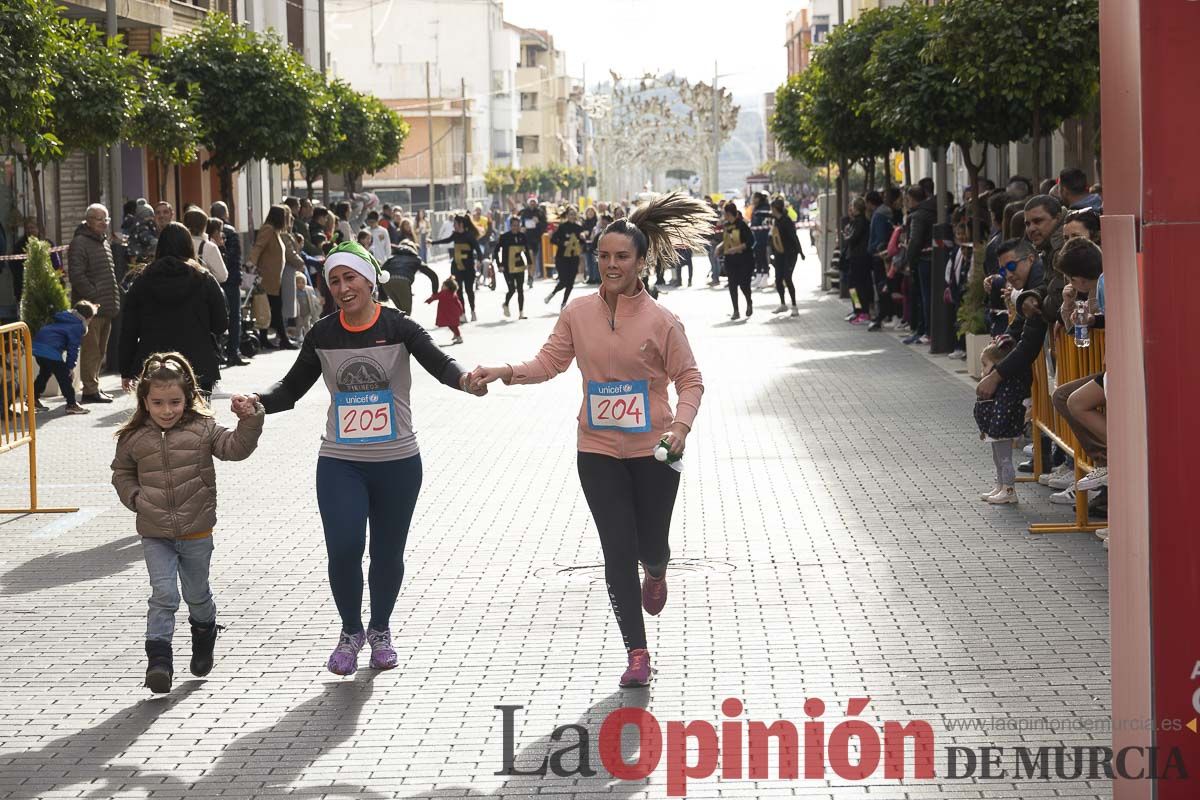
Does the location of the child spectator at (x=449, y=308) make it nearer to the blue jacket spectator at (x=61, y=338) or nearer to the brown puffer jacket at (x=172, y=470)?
the blue jacket spectator at (x=61, y=338)

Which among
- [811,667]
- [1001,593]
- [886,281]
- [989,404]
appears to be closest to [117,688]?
[811,667]

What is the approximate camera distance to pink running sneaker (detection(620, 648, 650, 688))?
724cm

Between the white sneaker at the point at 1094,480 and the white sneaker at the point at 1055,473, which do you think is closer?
the white sneaker at the point at 1094,480

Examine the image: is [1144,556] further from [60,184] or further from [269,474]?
[60,184]

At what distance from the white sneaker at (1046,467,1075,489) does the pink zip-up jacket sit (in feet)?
16.1

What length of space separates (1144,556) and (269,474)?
30.7 ft

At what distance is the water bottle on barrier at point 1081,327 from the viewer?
383 inches

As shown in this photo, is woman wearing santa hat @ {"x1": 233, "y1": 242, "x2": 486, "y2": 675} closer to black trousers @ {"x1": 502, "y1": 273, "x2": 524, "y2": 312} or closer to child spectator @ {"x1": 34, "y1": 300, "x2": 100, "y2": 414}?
child spectator @ {"x1": 34, "y1": 300, "x2": 100, "y2": 414}

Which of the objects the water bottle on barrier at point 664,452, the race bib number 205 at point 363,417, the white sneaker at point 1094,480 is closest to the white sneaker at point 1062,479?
the white sneaker at point 1094,480

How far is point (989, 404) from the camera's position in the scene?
11492 mm

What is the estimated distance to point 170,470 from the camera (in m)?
7.48

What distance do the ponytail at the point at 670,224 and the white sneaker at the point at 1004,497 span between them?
13.4 ft

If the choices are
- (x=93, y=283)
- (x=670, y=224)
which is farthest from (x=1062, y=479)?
(x=93, y=283)

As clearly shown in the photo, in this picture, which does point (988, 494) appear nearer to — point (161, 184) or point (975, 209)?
point (975, 209)
